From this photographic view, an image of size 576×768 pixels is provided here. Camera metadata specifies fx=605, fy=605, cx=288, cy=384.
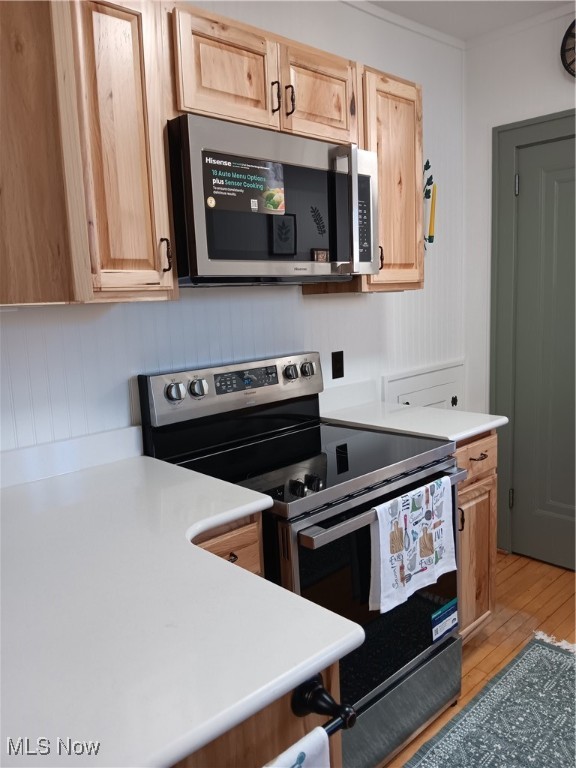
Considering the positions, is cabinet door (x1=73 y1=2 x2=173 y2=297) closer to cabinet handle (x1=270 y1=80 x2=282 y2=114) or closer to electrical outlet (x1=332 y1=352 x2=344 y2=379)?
cabinet handle (x1=270 y1=80 x2=282 y2=114)

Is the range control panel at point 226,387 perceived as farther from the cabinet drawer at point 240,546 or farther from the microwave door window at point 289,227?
the cabinet drawer at point 240,546

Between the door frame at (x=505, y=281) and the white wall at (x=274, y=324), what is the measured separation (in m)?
0.19

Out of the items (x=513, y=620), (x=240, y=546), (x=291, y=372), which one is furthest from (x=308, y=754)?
(x=513, y=620)

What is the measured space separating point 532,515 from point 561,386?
2.23ft

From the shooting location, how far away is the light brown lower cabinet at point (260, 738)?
85 cm

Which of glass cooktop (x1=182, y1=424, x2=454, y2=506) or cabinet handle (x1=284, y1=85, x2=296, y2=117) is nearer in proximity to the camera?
glass cooktop (x1=182, y1=424, x2=454, y2=506)

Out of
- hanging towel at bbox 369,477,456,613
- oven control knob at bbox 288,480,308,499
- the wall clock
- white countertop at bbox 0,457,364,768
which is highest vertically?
the wall clock

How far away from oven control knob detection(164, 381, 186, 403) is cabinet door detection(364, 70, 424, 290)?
2.69 ft

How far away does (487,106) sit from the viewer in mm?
2992

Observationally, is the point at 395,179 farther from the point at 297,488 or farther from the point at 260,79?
the point at 297,488

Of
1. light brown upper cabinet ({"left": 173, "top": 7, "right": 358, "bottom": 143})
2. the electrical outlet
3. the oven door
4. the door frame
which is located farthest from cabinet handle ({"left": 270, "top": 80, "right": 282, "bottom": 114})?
the door frame

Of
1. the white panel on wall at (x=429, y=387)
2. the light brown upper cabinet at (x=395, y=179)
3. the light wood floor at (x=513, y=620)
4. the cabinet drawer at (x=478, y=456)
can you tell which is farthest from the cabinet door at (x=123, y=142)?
the light wood floor at (x=513, y=620)

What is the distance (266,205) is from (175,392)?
2.11 feet

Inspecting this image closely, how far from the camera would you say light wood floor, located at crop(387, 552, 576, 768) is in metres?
2.12
